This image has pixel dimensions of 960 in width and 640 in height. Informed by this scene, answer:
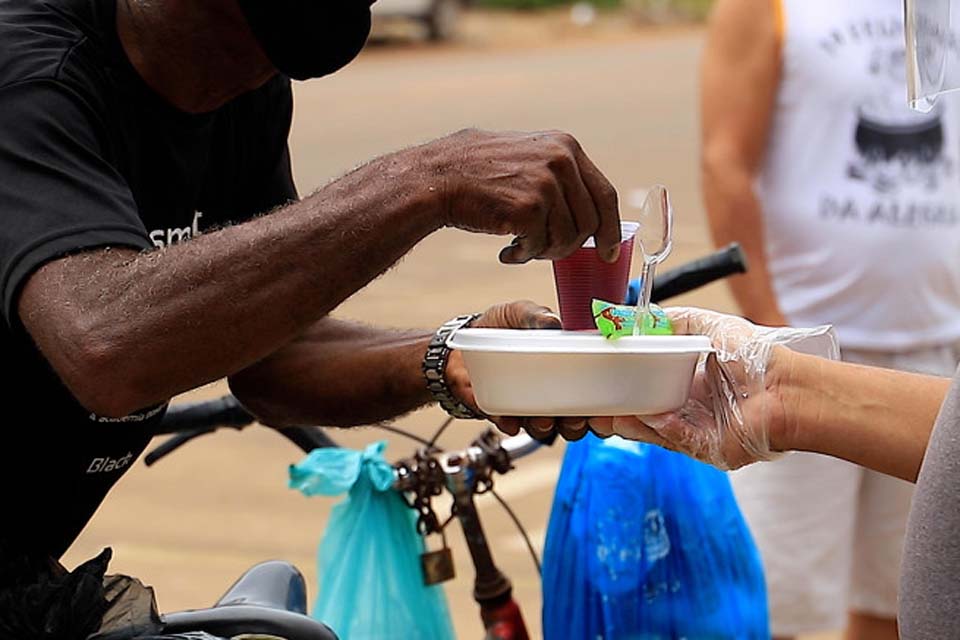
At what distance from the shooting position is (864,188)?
12.9 ft

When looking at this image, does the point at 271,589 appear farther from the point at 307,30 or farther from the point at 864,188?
the point at 864,188

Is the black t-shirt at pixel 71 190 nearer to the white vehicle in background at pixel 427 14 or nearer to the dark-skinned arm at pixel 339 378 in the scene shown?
the dark-skinned arm at pixel 339 378

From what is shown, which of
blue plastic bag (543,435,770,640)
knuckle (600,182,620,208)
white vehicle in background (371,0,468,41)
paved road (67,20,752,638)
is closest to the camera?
knuckle (600,182,620,208)

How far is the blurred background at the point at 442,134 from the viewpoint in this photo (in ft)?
19.3

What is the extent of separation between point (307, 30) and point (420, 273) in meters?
7.76

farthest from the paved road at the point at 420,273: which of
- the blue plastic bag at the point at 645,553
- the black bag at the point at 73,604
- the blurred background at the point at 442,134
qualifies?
the black bag at the point at 73,604

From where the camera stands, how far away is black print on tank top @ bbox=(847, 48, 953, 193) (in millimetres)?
3906

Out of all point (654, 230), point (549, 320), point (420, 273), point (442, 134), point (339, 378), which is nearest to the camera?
point (654, 230)

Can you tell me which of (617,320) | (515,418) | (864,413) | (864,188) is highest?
(617,320)

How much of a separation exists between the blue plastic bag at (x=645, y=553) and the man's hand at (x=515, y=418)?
0.42 meters

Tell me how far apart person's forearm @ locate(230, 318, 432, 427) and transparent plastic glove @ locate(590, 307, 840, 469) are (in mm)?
475

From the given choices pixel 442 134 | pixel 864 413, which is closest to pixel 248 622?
pixel 864 413

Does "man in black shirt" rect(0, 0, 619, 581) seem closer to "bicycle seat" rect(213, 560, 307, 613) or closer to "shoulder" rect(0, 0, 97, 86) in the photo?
"shoulder" rect(0, 0, 97, 86)

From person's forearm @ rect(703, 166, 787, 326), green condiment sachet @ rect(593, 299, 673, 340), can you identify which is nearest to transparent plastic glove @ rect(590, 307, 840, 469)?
green condiment sachet @ rect(593, 299, 673, 340)
